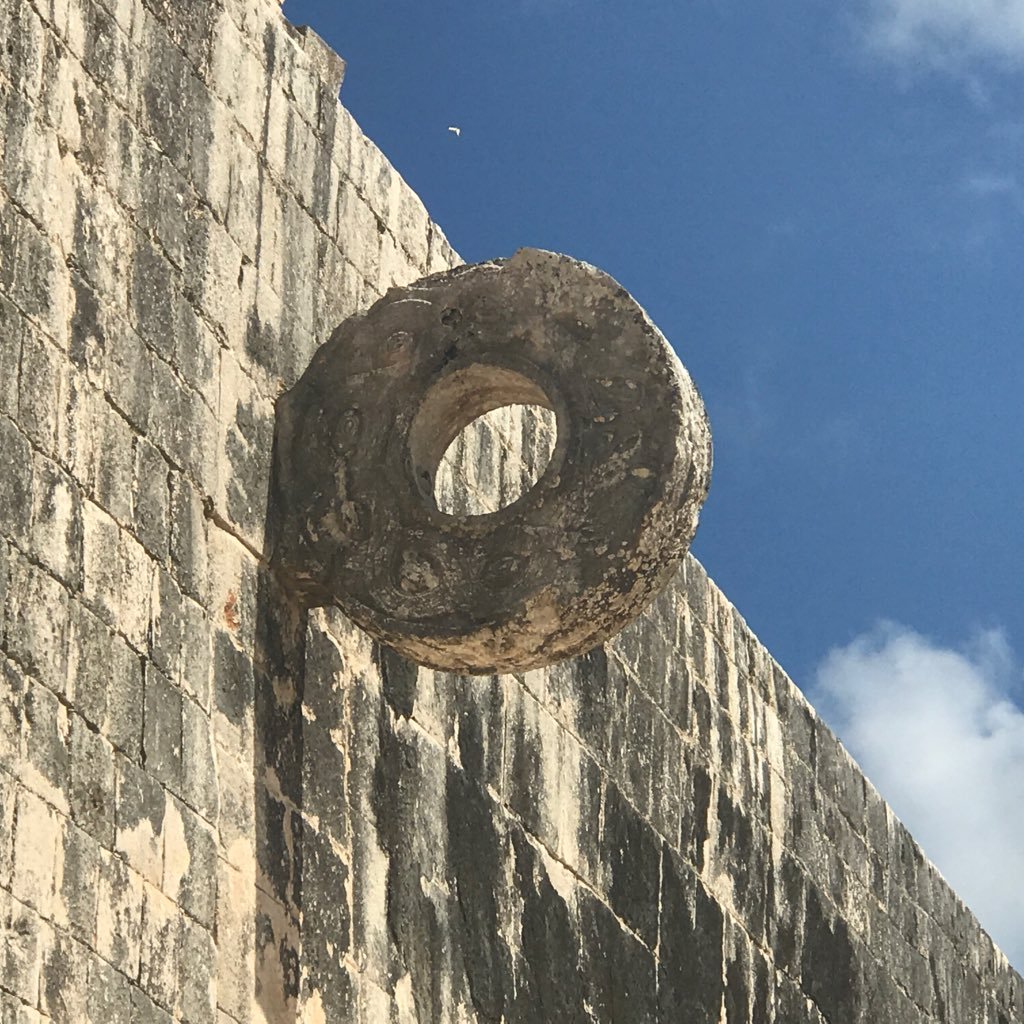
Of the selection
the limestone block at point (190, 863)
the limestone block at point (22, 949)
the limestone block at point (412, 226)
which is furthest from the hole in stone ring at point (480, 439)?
the limestone block at point (22, 949)

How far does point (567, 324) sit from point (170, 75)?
45.6 inches

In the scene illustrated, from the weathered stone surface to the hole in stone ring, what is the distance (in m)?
0.01

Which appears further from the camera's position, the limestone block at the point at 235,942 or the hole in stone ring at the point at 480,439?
the hole in stone ring at the point at 480,439

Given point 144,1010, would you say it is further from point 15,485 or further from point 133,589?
point 15,485

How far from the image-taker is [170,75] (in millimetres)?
5672

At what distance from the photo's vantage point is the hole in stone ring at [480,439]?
611cm

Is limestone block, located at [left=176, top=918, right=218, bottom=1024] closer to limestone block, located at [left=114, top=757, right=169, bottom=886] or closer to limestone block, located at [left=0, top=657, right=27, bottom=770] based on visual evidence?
limestone block, located at [left=114, top=757, right=169, bottom=886]

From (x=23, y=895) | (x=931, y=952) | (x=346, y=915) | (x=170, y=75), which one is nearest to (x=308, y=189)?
(x=170, y=75)

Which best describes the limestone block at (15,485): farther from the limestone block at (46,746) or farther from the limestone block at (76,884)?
the limestone block at (76,884)

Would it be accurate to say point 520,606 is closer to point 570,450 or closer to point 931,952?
point 570,450

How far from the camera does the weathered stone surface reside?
5.83 meters

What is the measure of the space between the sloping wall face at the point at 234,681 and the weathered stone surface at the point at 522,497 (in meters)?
0.14

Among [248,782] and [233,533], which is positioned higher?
[233,533]

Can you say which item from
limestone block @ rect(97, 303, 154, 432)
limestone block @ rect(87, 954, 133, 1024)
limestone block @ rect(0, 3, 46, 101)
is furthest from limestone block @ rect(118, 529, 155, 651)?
limestone block @ rect(0, 3, 46, 101)
